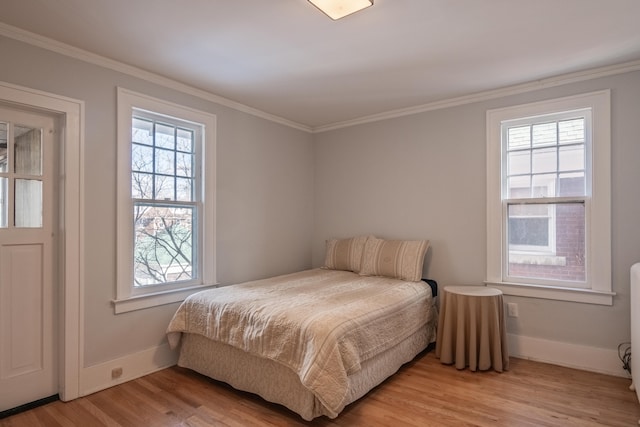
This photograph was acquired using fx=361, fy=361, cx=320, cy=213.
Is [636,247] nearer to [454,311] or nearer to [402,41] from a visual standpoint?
[454,311]

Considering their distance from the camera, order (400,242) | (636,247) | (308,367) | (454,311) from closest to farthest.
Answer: (308,367) < (636,247) < (454,311) < (400,242)

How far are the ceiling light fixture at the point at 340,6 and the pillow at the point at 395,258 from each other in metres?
2.15

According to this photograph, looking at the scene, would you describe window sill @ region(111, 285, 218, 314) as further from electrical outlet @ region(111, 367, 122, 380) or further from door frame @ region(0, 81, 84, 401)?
electrical outlet @ region(111, 367, 122, 380)

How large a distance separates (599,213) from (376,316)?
1.94m

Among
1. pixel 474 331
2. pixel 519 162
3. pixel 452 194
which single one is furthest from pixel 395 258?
pixel 519 162

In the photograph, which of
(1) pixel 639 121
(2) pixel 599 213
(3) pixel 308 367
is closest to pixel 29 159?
(3) pixel 308 367

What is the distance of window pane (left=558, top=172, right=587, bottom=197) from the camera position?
115 inches

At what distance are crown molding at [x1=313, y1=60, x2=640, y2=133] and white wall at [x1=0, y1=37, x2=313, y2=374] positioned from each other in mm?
1018

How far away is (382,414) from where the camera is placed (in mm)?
2219

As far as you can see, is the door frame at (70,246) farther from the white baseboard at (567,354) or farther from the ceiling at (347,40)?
the white baseboard at (567,354)

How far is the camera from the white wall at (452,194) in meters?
2.72

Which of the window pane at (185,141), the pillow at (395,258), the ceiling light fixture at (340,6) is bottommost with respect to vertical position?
the pillow at (395,258)

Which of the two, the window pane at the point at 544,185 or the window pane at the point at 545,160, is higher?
the window pane at the point at 545,160

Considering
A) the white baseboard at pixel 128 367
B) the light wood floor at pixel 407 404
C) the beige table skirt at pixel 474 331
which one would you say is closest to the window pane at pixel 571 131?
the beige table skirt at pixel 474 331
